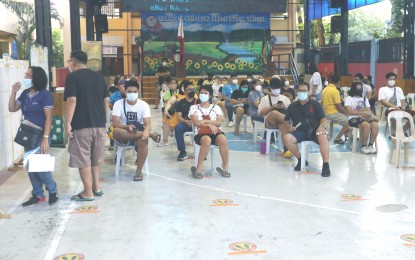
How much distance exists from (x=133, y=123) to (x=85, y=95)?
1.38m

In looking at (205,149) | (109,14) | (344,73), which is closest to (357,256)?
(205,149)

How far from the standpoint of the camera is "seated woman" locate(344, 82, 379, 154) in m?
7.96

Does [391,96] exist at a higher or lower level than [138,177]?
higher

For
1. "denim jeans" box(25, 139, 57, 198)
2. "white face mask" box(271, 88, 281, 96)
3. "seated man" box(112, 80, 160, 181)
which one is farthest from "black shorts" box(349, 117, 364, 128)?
"denim jeans" box(25, 139, 57, 198)

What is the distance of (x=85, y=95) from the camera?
16.5 feet

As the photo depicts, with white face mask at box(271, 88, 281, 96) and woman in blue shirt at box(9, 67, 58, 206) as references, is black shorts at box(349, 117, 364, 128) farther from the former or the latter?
woman in blue shirt at box(9, 67, 58, 206)

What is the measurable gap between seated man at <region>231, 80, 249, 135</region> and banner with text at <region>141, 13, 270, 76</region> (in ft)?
33.5

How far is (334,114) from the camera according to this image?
28.7 feet

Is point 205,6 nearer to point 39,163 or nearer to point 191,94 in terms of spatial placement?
point 191,94

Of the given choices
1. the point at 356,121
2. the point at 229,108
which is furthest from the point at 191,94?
the point at 229,108

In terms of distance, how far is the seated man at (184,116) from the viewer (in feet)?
25.3

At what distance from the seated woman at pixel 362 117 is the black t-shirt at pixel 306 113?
157 cm

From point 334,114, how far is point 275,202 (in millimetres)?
3960

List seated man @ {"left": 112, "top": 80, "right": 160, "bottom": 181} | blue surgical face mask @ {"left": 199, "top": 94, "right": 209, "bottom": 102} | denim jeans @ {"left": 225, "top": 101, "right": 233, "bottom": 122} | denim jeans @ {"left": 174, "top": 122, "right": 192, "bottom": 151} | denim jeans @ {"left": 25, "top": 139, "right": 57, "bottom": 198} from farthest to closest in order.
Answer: denim jeans @ {"left": 225, "top": 101, "right": 233, "bottom": 122}
denim jeans @ {"left": 174, "top": 122, "right": 192, "bottom": 151}
blue surgical face mask @ {"left": 199, "top": 94, "right": 209, "bottom": 102}
seated man @ {"left": 112, "top": 80, "right": 160, "bottom": 181}
denim jeans @ {"left": 25, "top": 139, "right": 57, "bottom": 198}
